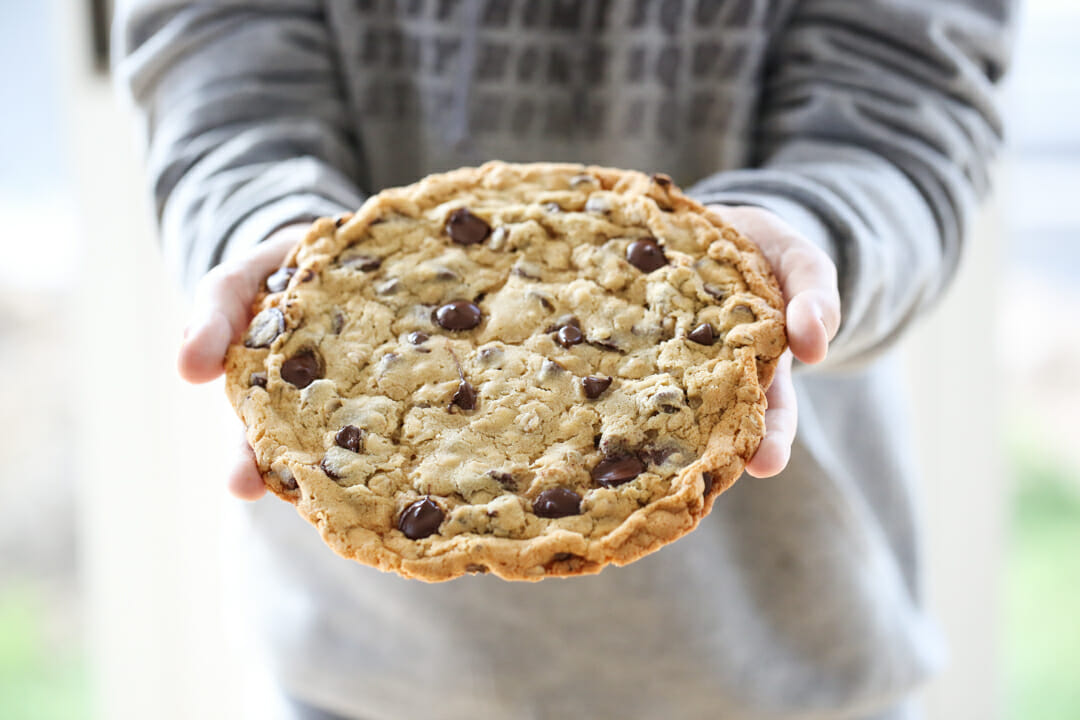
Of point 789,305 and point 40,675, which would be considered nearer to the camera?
point 789,305

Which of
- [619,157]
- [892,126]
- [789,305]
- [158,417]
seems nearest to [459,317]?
[789,305]

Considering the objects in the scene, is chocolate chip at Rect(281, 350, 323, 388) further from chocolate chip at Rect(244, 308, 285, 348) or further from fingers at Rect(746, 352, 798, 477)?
fingers at Rect(746, 352, 798, 477)

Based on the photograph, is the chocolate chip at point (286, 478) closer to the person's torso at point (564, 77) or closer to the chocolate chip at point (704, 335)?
the chocolate chip at point (704, 335)

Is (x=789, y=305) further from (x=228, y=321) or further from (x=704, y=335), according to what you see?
(x=228, y=321)

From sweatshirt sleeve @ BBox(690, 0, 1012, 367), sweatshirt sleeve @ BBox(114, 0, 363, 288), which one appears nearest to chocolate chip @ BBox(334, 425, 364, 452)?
sweatshirt sleeve @ BBox(114, 0, 363, 288)

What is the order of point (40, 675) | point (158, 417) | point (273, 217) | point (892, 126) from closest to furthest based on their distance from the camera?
point (273, 217) → point (892, 126) → point (158, 417) → point (40, 675)

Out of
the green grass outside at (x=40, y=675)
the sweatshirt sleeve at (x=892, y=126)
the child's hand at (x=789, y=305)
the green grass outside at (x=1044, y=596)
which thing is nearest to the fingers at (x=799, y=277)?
the child's hand at (x=789, y=305)
